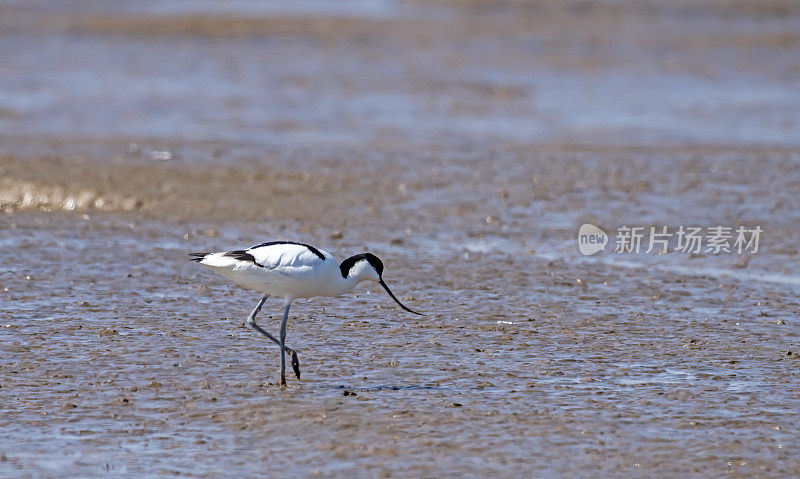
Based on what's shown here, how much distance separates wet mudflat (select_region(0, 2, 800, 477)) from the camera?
6.33 metres

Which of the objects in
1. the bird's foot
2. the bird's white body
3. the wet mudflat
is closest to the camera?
the wet mudflat

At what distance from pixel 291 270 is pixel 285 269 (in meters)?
0.03

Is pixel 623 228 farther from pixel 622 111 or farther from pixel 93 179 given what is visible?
pixel 622 111

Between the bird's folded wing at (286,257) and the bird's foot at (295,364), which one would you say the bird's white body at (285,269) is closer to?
the bird's folded wing at (286,257)

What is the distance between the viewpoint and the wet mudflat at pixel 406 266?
6.33m

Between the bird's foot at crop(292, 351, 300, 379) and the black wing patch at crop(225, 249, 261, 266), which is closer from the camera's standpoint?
the black wing patch at crop(225, 249, 261, 266)

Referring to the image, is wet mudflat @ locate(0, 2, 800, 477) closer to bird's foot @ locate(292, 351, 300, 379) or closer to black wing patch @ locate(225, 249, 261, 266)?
bird's foot @ locate(292, 351, 300, 379)

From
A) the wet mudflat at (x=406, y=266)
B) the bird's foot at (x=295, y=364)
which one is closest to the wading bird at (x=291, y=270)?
the bird's foot at (x=295, y=364)

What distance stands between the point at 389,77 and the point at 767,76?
20.9ft

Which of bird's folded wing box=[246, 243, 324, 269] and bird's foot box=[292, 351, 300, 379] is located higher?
bird's folded wing box=[246, 243, 324, 269]

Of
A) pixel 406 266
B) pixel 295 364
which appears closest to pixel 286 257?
pixel 295 364

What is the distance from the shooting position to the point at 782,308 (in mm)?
9016

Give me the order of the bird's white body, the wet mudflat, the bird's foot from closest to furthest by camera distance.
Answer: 1. the wet mudflat
2. the bird's white body
3. the bird's foot

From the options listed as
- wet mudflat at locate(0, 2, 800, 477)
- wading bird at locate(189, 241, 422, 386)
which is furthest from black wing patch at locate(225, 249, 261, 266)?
wet mudflat at locate(0, 2, 800, 477)
